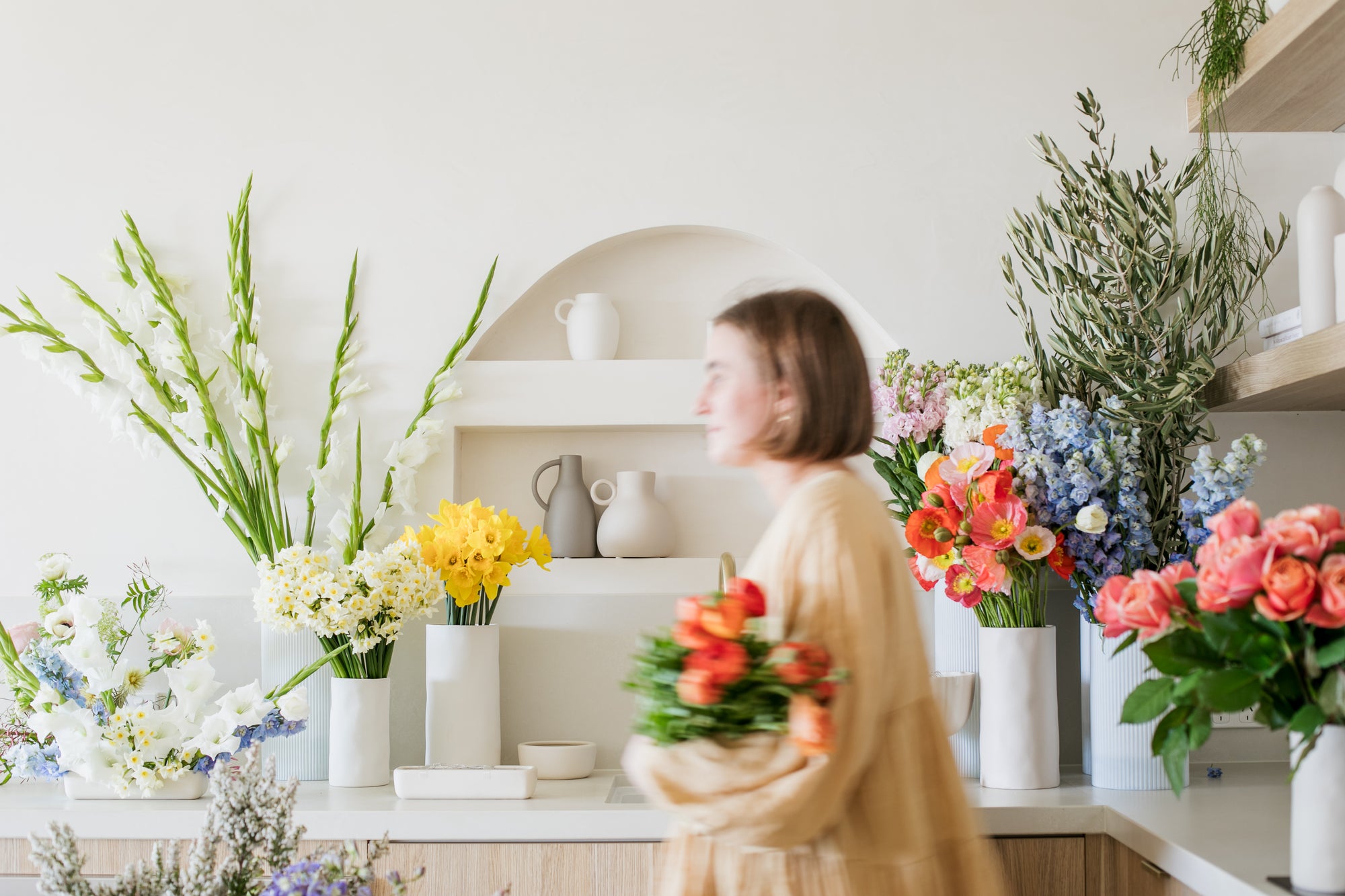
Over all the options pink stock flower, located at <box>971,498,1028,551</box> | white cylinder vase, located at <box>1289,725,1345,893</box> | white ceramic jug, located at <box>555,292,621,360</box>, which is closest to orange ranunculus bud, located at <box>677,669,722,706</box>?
white cylinder vase, located at <box>1289,725,1345,893</box>

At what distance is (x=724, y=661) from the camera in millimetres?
963

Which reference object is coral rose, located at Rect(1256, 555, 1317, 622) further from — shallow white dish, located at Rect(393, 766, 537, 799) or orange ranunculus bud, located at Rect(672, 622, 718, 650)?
shallow white dish, located at Rect(393, 766, 537, 799)

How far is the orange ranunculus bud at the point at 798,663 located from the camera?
97 centimetres

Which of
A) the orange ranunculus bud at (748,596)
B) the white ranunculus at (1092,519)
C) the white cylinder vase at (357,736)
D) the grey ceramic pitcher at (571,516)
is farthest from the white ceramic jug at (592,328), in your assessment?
the orange ranunculus bud at (748,596)

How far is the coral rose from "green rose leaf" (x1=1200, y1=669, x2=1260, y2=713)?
73 millimetres

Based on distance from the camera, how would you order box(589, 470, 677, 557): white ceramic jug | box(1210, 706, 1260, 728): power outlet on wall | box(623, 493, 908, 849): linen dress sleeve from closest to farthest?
box(623, 493, 908, 849): linen dress sleeve
box(1210, 706, 1260, 728): power outlet on wall
box(589, 470, 677, 557): white ceramic jug

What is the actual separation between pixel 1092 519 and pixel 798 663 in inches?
39.2

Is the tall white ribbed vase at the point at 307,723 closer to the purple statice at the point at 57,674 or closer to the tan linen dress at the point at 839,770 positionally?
the purple statice at the point at 57,674

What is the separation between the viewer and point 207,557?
7.38ft

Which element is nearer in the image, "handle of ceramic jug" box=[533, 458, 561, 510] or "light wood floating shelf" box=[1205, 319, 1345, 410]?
"light wood floating shelf" box=[1205, 319, 1345, 410]

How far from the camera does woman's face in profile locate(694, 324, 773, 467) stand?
1.14 metres

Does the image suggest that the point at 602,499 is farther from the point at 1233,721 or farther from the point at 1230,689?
the point at 1230,689

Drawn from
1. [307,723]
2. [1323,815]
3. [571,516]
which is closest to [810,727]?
[1323,815]

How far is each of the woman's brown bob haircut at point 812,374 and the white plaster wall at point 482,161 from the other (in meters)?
1.12
